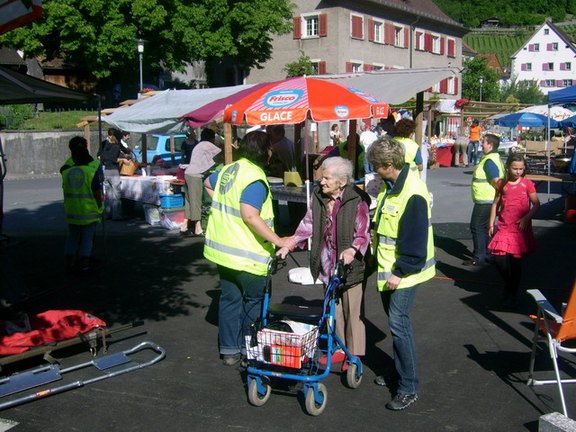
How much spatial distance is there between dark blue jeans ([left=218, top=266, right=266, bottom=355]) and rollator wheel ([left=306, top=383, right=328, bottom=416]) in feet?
3.31

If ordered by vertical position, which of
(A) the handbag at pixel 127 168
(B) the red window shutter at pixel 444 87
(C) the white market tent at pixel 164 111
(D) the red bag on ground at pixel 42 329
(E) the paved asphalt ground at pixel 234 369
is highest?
(B) the red window shutter at pixel 444 87

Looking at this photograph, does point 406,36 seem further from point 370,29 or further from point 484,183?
point 484,183

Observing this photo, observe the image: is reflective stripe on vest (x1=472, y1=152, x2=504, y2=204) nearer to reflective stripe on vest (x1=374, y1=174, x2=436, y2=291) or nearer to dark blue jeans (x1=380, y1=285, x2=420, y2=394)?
reflective stripe on vest (x1=374, y1=174, x2=436, y2=291)

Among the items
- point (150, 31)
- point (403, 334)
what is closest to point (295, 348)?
point (403, 334)

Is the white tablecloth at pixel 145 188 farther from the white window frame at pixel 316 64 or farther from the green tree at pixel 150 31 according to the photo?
the white window frame at pixel 316 64

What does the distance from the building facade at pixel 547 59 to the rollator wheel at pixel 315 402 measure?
358 feet

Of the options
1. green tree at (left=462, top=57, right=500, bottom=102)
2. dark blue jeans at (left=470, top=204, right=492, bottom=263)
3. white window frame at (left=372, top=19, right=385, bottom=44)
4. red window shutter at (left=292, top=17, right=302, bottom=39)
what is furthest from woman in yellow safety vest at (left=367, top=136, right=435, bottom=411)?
green tree at (left=462, top=57, right=500, bottom=102)

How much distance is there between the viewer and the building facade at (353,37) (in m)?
42.8

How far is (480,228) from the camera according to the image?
30.5ft

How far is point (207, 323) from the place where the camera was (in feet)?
23.2

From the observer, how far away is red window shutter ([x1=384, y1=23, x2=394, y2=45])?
155 feet

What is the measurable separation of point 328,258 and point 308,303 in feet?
8.05

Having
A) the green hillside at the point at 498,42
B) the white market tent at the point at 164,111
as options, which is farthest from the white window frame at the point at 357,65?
the green hillside at the point at 498,42

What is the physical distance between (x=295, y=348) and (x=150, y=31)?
3317cm
